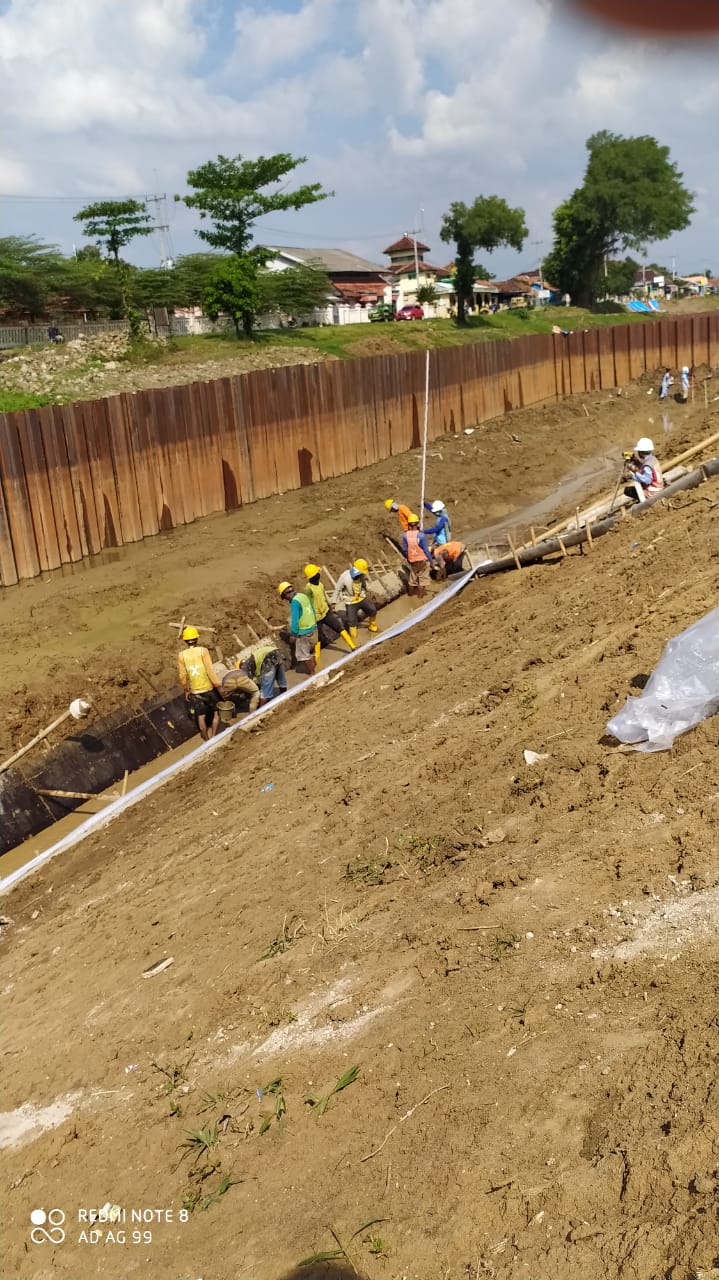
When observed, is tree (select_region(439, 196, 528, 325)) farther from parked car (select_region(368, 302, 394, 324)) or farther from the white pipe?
the white pipe

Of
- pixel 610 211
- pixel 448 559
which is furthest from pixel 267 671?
pixel 610 211

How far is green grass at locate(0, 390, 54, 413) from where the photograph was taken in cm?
2308

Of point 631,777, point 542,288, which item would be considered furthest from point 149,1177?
point 542,288

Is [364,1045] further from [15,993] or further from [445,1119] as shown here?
[15,993]

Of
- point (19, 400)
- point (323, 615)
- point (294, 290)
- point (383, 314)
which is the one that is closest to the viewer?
point (323, 615)

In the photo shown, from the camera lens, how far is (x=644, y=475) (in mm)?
13992

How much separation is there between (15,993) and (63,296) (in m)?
35.0

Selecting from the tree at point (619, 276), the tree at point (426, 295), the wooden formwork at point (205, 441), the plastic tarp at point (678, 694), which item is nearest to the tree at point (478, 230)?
the tree at point (426, 295)

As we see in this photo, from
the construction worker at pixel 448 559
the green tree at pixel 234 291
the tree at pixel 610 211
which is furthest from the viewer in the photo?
the tree at pixel 610 211

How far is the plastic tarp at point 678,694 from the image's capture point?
5.86 metres

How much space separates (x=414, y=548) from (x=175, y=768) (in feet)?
19.2

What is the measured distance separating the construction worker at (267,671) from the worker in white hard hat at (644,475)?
5988mm

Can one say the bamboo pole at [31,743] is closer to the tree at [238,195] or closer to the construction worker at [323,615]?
the construction worker at [323,615]

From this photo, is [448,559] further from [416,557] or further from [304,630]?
[304,630]
